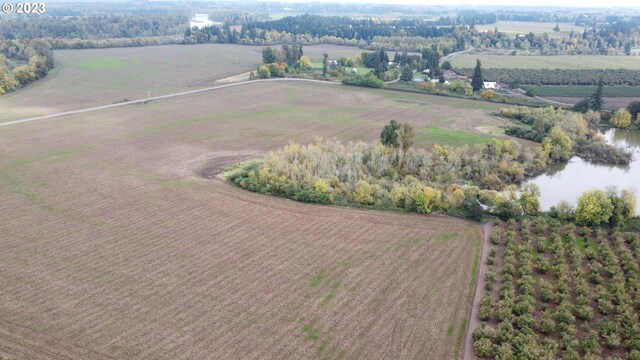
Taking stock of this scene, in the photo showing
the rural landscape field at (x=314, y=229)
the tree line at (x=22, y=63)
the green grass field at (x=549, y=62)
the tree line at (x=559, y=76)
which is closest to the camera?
the rural landscape field at (x=314, y=229)

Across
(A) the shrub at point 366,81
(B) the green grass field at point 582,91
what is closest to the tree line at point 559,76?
(B) the green grass field at point 582,91

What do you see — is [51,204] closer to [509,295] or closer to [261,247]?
[261,247]

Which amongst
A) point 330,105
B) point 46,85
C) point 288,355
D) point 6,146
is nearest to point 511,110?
point 330,105

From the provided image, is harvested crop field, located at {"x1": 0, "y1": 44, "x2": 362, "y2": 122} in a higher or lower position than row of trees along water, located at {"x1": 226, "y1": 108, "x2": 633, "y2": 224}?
higher

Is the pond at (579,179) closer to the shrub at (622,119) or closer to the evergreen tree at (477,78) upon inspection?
the shrub at (622,119)

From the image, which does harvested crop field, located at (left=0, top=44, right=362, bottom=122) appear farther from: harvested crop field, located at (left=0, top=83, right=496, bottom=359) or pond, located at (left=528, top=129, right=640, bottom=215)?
pond, located at (left=528, top=129, right=640, bottom=215)

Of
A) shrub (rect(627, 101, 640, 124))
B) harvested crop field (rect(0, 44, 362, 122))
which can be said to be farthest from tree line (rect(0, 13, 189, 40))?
shrub (rect(627, 101, 640, 124))
